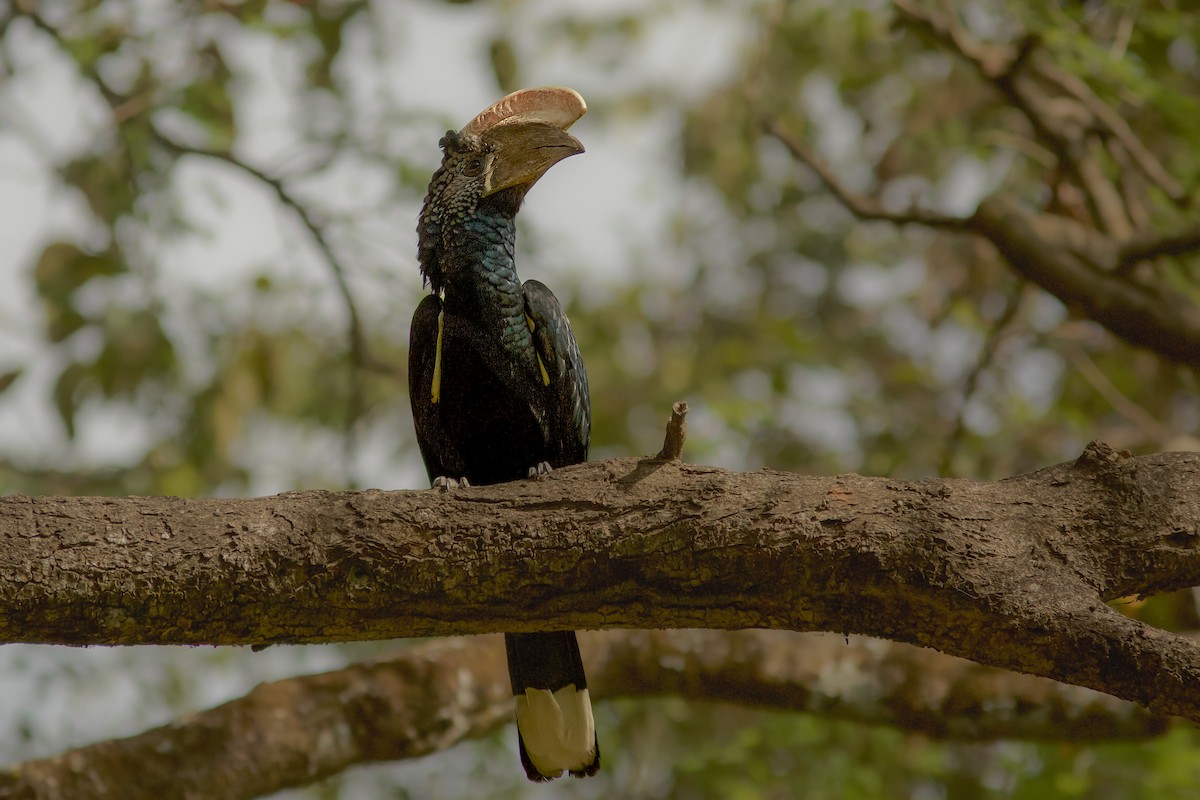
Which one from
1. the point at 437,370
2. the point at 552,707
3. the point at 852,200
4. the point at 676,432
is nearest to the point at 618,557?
the point at 676,432

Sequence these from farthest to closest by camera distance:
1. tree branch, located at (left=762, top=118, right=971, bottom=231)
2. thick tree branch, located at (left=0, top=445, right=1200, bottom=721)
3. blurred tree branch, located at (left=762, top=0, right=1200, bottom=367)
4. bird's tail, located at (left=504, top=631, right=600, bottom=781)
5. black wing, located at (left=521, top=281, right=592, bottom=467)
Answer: tree branch, located at (left=762, top=118, right=971, bottom=231) → blurred tree branch, located at (left=762, top=0, right=1200, bottom=367) → black wing, located at (left=521, top=281, right=592, bottom=467) → bird's tail, located at (left=504, top=631, right=600, bottom=781) → thick tree branch, located at (left=0, top=445, right=1200, bottom=721)

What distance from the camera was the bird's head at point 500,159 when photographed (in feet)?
12.8

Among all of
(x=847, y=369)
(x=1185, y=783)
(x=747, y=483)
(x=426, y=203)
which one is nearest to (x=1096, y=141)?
(x=847, y=369)

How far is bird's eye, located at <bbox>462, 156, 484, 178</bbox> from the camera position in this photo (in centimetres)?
399

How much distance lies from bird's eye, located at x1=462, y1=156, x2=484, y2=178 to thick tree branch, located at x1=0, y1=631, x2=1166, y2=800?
1690 millimetres

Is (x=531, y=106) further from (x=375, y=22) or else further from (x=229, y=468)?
(x=229, y=468)

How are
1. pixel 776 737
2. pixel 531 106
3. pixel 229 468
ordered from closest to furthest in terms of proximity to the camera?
pixel 531 106 < pixel 776 737 < pixel 229 468

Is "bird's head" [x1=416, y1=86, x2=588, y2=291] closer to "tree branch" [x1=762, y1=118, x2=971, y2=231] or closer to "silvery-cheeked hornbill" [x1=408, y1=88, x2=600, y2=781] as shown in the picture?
"silvery-cheeked hornbill" [x1=408, y1=88, x2=600, y2=781]

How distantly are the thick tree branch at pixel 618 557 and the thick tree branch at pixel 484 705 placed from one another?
1469 mm

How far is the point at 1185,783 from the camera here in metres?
4.66

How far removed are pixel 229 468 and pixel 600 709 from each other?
8.46 feet

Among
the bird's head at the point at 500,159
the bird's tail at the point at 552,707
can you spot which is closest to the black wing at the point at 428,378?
the bird's head at the point at 500,159

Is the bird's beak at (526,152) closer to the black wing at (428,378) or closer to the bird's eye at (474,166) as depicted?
the bird's eye at (474,166)

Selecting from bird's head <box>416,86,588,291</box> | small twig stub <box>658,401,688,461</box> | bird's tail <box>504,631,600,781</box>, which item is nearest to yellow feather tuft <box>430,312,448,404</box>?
bird's head <box>416,86,588,291</box>
